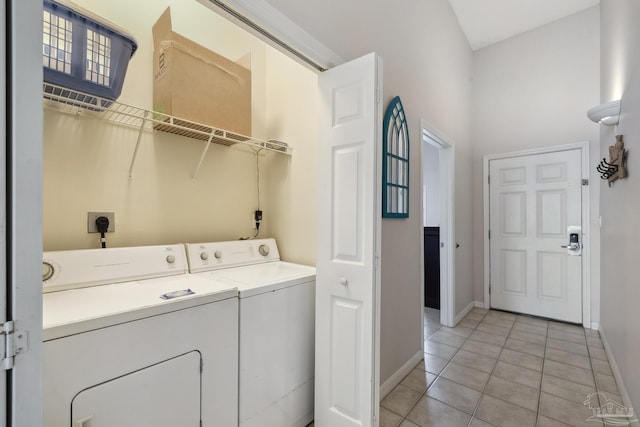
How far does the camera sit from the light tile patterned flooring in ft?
5.75

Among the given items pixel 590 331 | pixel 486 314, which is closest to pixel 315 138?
pixel 486 314

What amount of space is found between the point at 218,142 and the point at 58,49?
36.4 inches

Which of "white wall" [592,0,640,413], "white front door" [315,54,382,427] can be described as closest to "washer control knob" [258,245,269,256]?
"white front door" [315,54,382,427]

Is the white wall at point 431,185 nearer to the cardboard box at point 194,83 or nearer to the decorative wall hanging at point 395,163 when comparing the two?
the decorative wall hanging at point 395,163

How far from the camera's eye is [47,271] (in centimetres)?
118

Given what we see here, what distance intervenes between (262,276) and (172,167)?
3.01 ft

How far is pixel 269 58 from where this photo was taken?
231 centimetres

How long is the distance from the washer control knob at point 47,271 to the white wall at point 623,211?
9.54ft

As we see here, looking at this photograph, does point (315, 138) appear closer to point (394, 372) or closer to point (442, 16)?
point (394, 372)

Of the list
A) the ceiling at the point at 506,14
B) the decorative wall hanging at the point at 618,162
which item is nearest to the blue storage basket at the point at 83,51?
the decorative wall hanging at the point at 618,162

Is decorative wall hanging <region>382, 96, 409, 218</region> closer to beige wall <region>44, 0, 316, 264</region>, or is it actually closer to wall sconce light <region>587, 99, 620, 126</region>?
beige wall <region>44, 0, 316, 264</region>

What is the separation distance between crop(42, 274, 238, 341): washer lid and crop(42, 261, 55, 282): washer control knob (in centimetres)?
7

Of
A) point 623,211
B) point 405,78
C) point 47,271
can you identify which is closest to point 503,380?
point 623,211

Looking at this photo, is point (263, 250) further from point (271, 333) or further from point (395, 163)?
point (395, 163)
